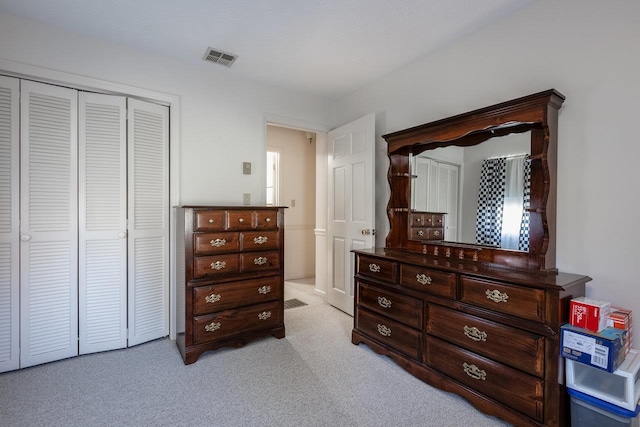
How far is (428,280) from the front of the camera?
216cm

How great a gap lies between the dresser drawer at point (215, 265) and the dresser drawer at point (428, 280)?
141 centimetres

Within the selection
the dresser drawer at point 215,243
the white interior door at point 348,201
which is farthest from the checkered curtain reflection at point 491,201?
the dresser drawer at point 215,243

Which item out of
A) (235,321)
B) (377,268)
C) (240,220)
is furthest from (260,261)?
(377,268)

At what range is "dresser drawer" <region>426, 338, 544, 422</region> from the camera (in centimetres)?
163

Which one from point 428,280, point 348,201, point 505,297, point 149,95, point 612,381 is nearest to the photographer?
point 612,381

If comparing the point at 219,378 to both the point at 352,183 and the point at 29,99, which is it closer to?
the point at 352,183

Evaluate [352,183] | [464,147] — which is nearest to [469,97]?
[464,147]

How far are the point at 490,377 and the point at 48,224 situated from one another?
3340 millimetres

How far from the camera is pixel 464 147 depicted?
2416 millimetres

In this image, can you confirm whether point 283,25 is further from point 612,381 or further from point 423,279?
point 612,381

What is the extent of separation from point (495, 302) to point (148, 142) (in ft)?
9.96

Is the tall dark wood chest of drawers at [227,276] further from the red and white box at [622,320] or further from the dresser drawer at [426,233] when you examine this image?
the red and white box at [622,320]

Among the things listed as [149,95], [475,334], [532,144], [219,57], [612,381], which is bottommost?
[612,381]

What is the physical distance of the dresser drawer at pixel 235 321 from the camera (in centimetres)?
251
